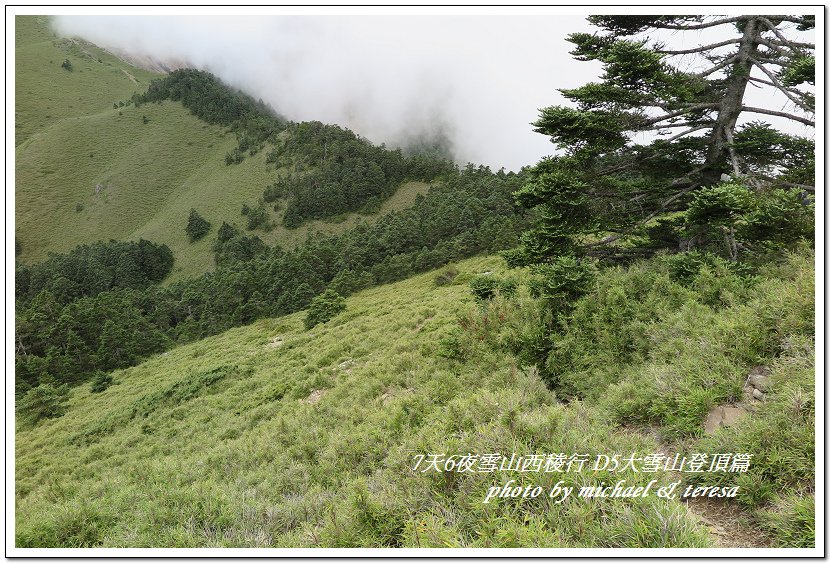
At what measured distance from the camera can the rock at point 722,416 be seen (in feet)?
15.1

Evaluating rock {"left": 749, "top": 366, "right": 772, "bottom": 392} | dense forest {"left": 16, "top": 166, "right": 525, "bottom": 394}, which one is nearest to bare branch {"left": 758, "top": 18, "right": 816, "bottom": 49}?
rock {"left": 749, "top": 366, "right": 772, "bottom": 392}

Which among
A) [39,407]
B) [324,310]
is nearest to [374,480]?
[324,310]

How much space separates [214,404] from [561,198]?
67.4ft

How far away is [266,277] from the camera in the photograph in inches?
2702

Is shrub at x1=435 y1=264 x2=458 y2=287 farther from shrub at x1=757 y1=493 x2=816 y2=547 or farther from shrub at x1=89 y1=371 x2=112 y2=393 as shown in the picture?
shrub at x1=757 y1=493 x2=816 y2=547

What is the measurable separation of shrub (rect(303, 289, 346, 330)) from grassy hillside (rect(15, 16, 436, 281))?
7158 centimetres

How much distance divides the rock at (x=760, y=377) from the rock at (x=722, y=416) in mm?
410

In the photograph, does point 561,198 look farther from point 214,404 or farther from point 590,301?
point 214,404

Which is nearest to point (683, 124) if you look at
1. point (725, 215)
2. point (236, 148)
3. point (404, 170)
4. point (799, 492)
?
point (725, 215)

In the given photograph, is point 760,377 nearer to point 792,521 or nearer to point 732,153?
point 792,521

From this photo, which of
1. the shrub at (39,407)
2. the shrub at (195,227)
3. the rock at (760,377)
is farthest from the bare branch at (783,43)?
the shrub at (195,227)

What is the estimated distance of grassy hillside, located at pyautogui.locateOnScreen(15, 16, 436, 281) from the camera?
109625mm

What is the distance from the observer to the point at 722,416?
15.6 feet

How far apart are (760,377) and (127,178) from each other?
166370mm
